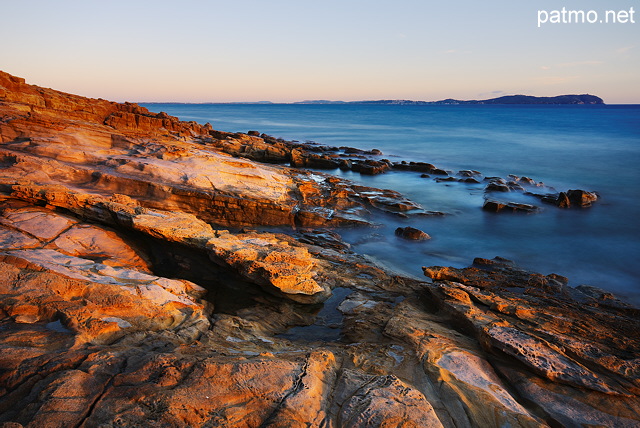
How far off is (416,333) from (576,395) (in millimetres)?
2034

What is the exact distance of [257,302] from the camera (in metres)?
7.14

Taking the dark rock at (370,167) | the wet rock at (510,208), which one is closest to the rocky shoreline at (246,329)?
the wet rock at (510,208)

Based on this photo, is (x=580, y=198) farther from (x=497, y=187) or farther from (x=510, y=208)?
(x=497, y=187)

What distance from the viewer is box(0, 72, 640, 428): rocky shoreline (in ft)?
11.5

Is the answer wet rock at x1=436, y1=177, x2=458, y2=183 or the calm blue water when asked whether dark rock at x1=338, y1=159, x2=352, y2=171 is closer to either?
the calm blue water

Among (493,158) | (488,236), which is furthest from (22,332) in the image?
(493,158)

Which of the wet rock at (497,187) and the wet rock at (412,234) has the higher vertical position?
Answer: the wet rock at (497,187)

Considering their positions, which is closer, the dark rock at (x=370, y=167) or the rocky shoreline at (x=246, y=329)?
the rocky shoreline at (x=246, y=329)

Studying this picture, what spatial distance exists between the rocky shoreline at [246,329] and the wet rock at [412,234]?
2.48m

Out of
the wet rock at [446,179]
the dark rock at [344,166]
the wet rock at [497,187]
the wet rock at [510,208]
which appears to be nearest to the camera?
the wet rock at [510,208]

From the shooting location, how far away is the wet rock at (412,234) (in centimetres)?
1370

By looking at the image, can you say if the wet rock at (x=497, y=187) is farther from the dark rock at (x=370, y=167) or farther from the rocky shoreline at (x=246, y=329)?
the rocky shoreline at (x=246, y=329)

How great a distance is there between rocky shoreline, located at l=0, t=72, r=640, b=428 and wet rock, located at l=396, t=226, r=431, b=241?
248 centimetres

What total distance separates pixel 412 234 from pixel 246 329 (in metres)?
9.13
